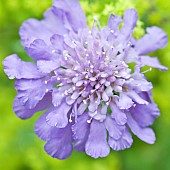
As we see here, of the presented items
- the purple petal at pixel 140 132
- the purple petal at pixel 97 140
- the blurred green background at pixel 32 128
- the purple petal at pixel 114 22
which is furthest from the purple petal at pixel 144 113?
the blurred green background at pixel 32 128

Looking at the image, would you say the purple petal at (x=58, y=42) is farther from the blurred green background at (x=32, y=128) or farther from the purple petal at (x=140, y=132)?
the blurred green background at (x=32, y=128)

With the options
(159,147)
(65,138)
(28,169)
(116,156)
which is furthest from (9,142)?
(65,138)

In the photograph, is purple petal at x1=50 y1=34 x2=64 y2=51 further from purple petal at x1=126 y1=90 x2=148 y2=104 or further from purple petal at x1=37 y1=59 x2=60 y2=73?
purple petal at x1=126 y1=90 x2=148 y2=104

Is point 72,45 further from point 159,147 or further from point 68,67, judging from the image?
point 159,147

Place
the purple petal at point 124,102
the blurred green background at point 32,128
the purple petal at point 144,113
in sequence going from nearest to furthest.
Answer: the purple petal at point 124,102, the purple petal at point 144,113, the blurred green background at point 32,128

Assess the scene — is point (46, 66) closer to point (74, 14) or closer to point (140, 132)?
point (74, 14)

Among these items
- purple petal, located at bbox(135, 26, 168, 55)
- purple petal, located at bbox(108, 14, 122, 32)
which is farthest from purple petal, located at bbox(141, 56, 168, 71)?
purple petal, located at bbox(108, 14, 122, 32)

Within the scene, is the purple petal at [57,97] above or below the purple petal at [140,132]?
above
